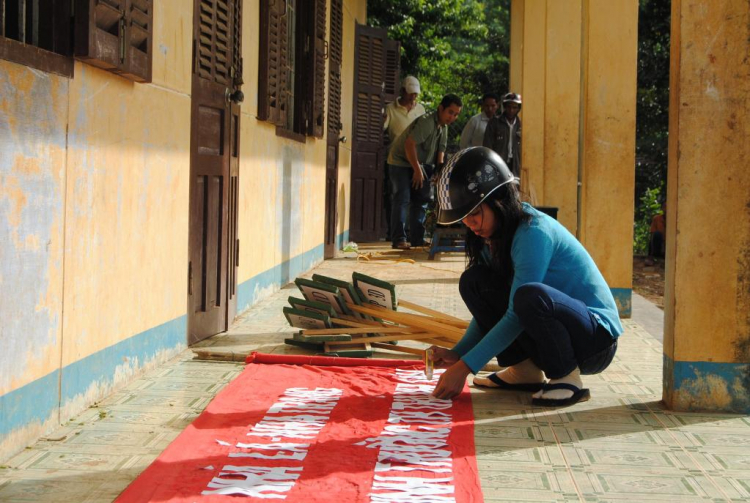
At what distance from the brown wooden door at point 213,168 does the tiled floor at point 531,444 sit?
632 millimetres

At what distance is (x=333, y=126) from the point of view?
11.4 m

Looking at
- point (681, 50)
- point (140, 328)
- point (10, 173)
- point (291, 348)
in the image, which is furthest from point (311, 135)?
point (10, 173)

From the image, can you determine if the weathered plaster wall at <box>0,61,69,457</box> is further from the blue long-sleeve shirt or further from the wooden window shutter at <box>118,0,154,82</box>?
the blue long-sleeve shirt

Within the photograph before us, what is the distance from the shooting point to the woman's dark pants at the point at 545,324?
3.90 meters

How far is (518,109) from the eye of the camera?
11.1 m

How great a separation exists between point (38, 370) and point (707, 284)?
2.73 m

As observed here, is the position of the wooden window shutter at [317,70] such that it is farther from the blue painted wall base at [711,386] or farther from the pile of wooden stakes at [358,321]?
the blue painted wall base at [711,386]

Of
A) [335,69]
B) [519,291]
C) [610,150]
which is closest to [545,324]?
[519,291]

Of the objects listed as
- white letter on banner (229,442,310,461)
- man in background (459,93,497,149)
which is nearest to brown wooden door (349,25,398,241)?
man in background (459,93,497,149)

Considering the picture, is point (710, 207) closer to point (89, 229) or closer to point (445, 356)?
point (445, 356)

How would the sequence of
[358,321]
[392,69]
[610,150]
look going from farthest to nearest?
[392,69], [610,150], [358,321]

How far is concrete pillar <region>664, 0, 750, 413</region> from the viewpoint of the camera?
4027 mm

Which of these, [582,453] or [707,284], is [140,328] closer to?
[582,453]

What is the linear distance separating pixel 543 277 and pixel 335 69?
7701 mm
